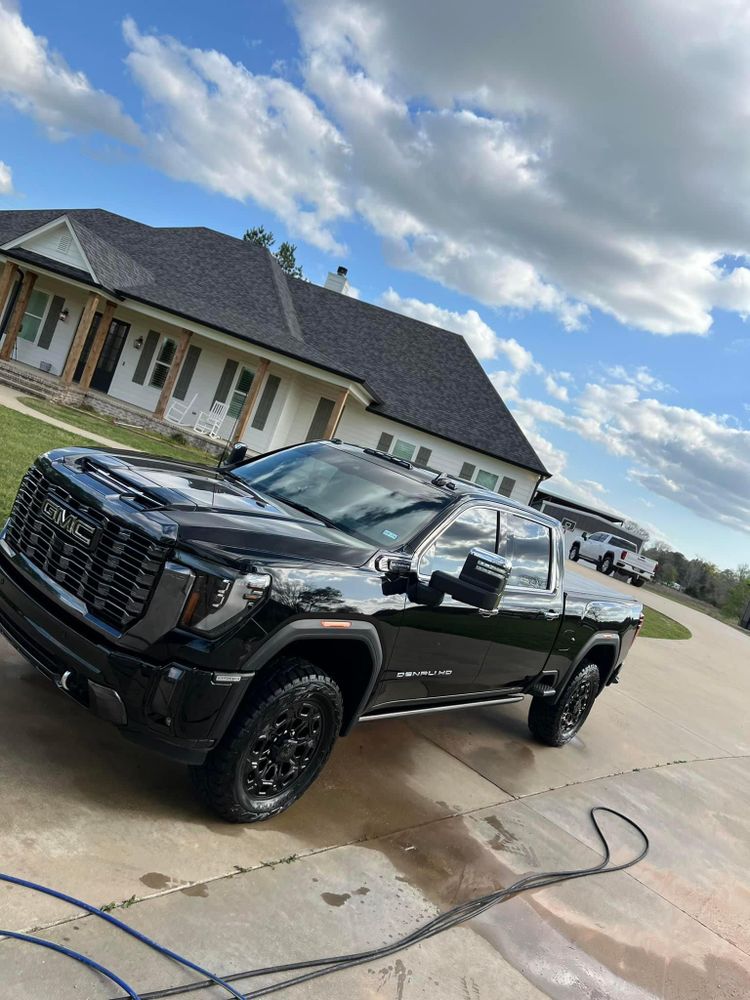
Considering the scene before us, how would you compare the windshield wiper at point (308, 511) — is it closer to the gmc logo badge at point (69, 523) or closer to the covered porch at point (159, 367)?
the gmc logo badge at point (69, 523)

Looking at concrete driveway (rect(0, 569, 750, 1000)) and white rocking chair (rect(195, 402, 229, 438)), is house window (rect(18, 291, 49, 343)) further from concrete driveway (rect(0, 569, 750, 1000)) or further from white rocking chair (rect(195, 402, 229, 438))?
concrete driveway (rect(0, 569, 750, 1000))

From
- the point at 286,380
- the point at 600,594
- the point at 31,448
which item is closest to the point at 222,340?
the point at 286,380

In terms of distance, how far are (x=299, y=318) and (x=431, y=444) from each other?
670 cm

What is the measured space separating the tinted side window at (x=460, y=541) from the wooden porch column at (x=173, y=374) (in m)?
19.9

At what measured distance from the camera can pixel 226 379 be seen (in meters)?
25.4

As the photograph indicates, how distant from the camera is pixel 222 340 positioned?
23.6 m

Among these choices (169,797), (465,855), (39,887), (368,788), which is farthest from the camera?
(368,788)

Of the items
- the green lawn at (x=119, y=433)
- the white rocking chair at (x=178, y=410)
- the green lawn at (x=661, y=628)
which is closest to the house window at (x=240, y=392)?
the white rocking chair at (x=178, y=410)

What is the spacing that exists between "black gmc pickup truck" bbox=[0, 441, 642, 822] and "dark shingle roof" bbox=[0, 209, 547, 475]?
1898 cm

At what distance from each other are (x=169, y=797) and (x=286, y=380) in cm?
2193

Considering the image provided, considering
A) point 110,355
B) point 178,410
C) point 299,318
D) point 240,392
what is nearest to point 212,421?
point 178,410

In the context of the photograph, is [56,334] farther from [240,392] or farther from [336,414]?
[336,414]

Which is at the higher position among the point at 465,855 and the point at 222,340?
the point at 222,340

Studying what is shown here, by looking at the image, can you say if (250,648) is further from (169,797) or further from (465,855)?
(465,855)
